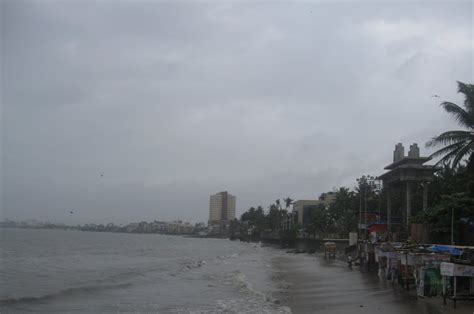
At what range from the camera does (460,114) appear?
22.4 metres

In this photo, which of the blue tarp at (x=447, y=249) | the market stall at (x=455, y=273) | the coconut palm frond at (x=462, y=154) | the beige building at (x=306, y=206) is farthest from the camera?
the beige building at (x=306, y=206)

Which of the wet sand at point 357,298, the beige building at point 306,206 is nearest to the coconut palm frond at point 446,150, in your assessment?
the wet sand at point 357,298

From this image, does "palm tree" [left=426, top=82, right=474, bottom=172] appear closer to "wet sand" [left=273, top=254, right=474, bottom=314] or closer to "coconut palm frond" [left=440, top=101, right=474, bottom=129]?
"coconut palm frond" [left=440, top=101, right=474, bottom=129]

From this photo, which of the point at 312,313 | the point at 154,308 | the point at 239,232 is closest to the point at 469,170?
the point at 312,313

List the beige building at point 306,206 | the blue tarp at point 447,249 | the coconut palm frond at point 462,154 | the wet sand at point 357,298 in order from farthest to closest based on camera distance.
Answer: the beige building at point 306,206 < the coconut palm frond at point 462,154 < the blue tarp at point 447,249 < the wet sand at point 357,298

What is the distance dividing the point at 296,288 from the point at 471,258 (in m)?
10.5

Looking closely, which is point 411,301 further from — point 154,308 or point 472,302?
point 154,308

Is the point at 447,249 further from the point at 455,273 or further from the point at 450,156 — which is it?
the point at 450,156

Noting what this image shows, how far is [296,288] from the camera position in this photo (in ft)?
78.3

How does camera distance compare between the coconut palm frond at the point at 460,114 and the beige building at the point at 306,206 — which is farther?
the beige building at the point at 306,206

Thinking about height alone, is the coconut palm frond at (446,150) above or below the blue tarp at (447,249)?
above

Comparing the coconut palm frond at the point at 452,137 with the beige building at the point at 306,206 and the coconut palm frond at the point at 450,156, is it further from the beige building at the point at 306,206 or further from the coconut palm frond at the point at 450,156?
the beige building at the point at 306,206

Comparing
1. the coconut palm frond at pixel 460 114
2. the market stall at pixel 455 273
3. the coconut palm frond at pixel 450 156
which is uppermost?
the coconut palm frond at pixel 460 114

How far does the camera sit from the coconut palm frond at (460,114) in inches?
872
